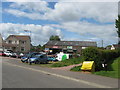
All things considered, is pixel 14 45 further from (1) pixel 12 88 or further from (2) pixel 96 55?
(1) pixel 12 88

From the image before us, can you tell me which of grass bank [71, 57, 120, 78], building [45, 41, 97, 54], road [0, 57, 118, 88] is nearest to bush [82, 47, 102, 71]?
grass bank [71, 57, 120, 78]

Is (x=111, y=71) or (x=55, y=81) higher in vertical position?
(x=55, y=81)

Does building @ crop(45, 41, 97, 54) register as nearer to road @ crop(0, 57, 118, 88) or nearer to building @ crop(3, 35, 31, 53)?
building @ crop(3, 35, 31, 53)

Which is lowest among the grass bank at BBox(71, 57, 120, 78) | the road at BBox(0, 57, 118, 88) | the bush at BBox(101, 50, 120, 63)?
the grass bank at BBox(71, 57, 120, 78)

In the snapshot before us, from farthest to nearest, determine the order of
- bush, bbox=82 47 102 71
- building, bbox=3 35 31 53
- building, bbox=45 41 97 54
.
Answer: building, bbox=45 41 97 54, building, bbox=3 35 31 53, bush, bbox=82 47 102 71

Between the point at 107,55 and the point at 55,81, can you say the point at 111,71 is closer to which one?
the point at 55,81

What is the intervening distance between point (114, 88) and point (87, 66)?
8.16m

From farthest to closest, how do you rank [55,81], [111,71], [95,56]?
[95,56]
[111,71]
[55,81]

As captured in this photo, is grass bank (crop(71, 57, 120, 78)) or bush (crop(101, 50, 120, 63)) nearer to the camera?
grass bank (crop(71, 57, 120, 78))

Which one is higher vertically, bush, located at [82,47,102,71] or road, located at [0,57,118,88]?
bush, located at [82,47,102,71]

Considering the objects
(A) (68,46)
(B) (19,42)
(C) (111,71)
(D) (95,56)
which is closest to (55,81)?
(C) (111,71)

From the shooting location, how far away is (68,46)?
97.1 metres

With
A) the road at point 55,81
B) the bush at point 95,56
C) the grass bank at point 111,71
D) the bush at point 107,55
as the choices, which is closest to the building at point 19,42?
the bush at point 107,55

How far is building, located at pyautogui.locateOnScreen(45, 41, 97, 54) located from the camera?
95.9 m
